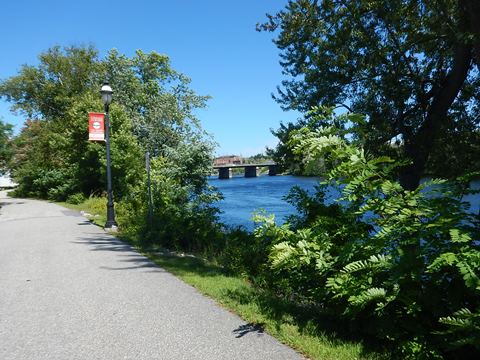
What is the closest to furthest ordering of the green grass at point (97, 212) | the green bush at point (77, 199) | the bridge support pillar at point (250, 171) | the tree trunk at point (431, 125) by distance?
the tree trunk at point (431, 125)
the green grass at point (97, 212)
the green bush at point (77, 199)
the bridge support pillar at point (250, 171)

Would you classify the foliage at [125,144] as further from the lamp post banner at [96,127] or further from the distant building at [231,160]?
the distant building at [231,160]

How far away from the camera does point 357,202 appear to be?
183 inches

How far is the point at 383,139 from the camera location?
9977 millimetres

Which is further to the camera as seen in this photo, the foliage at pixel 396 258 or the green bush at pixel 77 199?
the green bush at pixel 77 199

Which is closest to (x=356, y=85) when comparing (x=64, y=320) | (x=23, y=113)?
(x=64, y=320)

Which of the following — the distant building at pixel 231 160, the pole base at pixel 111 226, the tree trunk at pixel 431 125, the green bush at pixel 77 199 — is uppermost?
the distant building at pixel 231 160

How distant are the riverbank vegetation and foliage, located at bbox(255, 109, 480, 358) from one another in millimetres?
14

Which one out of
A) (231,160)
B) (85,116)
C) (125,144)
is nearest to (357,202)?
(125,144)

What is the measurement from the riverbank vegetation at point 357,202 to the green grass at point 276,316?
23 millimetres

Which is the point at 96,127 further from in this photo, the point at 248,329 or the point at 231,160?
the point at 231,160

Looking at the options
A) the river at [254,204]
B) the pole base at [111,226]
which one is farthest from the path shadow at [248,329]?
the pole base at [111,226]

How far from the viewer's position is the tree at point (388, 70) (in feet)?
31.4

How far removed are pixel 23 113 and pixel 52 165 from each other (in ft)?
33.6

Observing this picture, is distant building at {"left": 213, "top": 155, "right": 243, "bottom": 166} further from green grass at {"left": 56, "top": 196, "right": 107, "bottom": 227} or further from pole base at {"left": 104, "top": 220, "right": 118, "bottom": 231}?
pole base at {"left": 104, "top": 220, "right": 118, "bottom": 231}
